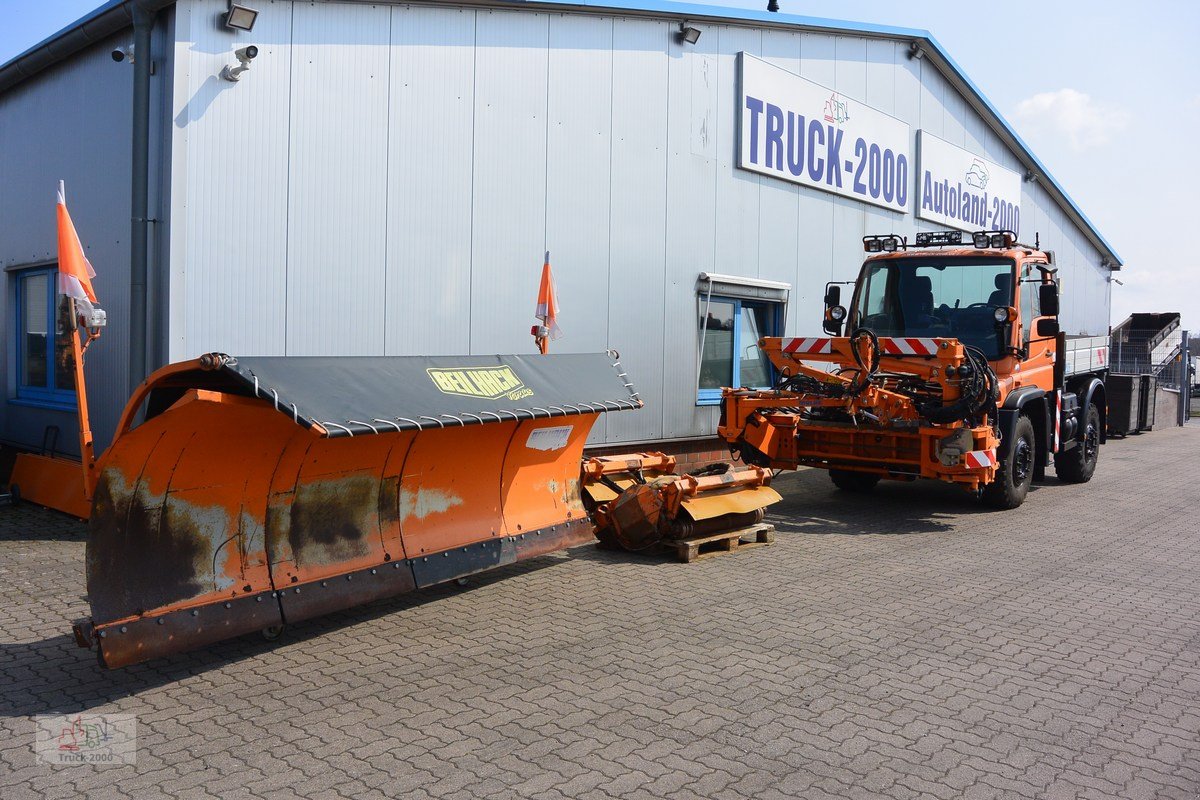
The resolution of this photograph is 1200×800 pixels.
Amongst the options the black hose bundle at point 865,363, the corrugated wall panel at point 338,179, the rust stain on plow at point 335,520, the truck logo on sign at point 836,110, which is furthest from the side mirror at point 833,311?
the rust stain on plow at point 335,520

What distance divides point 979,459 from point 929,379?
0.88 metres

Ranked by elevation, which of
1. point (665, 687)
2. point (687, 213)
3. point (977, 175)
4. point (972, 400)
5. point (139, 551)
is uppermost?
point (977, 175)

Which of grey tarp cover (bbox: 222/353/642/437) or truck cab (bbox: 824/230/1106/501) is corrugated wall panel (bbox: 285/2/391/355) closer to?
grey tarp cover (bbox: 222/353/642/437)

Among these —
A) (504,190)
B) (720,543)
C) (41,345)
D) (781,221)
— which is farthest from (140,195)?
(781,221)

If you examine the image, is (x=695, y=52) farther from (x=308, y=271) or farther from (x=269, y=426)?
(x=269, y=426)

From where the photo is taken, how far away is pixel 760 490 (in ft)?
27.0

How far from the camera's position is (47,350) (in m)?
9.38

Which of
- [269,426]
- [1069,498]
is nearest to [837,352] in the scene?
[1069,498]

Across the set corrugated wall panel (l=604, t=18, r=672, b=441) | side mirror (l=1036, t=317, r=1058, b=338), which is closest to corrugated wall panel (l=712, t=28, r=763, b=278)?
corrugated wall panel (l=604, t=18, r=672, b=441)

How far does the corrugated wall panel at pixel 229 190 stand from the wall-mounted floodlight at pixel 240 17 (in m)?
0.09

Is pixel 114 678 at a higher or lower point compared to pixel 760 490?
lower

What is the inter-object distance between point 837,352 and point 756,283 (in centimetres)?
327

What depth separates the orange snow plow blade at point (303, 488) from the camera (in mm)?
4367

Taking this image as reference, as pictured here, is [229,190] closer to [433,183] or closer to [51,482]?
[433,183]
